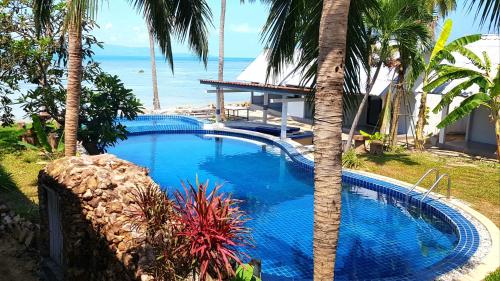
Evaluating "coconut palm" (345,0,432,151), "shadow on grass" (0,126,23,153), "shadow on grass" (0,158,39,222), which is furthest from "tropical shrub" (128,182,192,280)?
"shadow on grass" (0,126,23,153)

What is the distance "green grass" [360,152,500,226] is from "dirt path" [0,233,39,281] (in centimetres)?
1025

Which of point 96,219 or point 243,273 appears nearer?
point 243,273

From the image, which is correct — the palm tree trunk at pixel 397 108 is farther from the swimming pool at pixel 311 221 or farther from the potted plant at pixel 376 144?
the swimming pool at pixel 311 221

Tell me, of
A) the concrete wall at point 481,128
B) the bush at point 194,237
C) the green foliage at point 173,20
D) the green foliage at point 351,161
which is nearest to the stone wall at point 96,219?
the bush at point 194,237

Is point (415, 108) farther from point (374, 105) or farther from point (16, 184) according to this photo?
point (16, 184)

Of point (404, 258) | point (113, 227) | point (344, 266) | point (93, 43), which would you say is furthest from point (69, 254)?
point (93, 43)

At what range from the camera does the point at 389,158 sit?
1698cm

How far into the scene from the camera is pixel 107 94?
14.4 metres

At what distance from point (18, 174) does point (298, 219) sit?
812 cm

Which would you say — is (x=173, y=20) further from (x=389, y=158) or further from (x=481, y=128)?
(x=481, y=128)

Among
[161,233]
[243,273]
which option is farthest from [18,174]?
[243,273]

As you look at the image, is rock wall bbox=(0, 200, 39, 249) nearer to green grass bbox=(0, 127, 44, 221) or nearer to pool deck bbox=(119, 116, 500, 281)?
green grass bbox=(0, 127, 44, 221)

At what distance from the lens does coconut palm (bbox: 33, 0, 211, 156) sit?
8.92 m

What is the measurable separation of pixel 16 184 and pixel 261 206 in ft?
22.2
